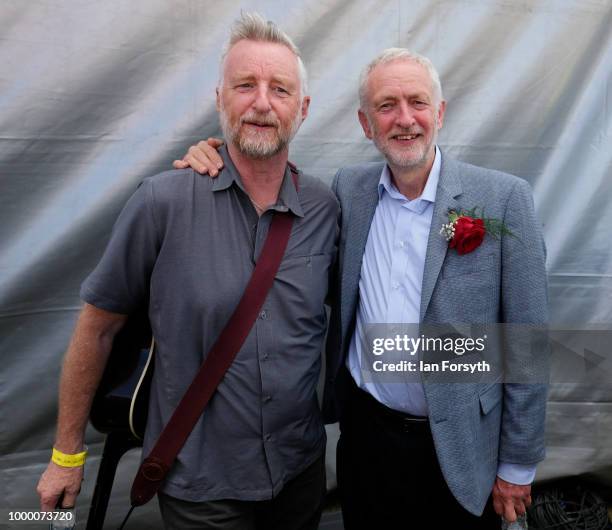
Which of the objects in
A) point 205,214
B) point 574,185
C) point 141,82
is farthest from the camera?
point 574,185

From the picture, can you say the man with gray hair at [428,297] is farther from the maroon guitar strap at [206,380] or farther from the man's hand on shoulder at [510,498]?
the maroon guitar strap at [206,380]

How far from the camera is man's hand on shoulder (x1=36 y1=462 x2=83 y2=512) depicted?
59.2 inches

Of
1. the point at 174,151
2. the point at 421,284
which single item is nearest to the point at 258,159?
the point at 421,284

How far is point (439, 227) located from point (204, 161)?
0.65m

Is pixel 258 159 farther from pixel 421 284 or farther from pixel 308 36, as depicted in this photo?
pixel 308 36

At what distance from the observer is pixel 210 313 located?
142 centimetres

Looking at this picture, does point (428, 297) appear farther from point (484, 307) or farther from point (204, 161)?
point (204, 161)

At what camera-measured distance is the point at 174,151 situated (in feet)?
6.95

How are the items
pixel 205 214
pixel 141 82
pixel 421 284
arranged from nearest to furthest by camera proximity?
pixel 205 214
pixel 421 284
pixel 141 82

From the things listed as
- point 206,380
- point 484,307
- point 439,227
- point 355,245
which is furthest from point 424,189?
point 206,380

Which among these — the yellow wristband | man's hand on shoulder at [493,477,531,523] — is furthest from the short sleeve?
man's hand on shoulder at [493,477,531,523]

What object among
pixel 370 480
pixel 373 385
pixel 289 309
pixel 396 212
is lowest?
pixel 370 480

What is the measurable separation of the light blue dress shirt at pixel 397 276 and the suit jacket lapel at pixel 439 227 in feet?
0.12

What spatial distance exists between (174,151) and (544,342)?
1403 millimetres
